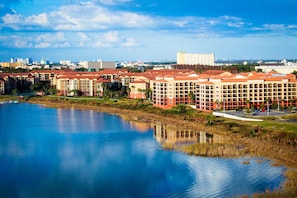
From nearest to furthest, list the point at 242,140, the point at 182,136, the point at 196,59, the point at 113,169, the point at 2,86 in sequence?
1. the point at 113,169
2. the point at 242,140
3. the point at 182,136
4. the point at 2,86
5. the point at 196,59

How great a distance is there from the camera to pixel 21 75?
25.5 metres

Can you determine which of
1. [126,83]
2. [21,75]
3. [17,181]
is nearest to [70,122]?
[17,181]

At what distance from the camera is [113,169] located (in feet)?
25.2

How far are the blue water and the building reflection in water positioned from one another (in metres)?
0.30

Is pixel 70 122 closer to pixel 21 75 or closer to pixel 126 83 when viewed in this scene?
pixel 126 83

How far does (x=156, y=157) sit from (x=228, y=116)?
4.62 m

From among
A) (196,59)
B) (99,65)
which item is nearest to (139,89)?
(196,59)

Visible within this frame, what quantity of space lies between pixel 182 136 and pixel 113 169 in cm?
341

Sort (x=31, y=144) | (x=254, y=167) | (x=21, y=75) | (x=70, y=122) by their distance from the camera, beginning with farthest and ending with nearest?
(x=21, y=75) < (x=70, y=122) < (x=31, y=144) < (x=254, y=167)

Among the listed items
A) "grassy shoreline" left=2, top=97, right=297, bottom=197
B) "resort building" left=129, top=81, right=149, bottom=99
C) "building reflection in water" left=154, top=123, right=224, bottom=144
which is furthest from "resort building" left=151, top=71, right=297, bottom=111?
"resort building" left=129, top=81, right=149, bottom=99

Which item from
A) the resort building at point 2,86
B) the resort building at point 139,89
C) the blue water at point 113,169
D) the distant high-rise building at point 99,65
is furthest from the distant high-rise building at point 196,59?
the blue water at point 113,169

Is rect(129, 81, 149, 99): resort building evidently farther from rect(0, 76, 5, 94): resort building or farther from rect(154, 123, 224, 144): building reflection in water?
rect(0, 76, 5, 94): resort building

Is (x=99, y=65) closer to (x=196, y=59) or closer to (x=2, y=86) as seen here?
(x=196, y=59)

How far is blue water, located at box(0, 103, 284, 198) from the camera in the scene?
6.49m
